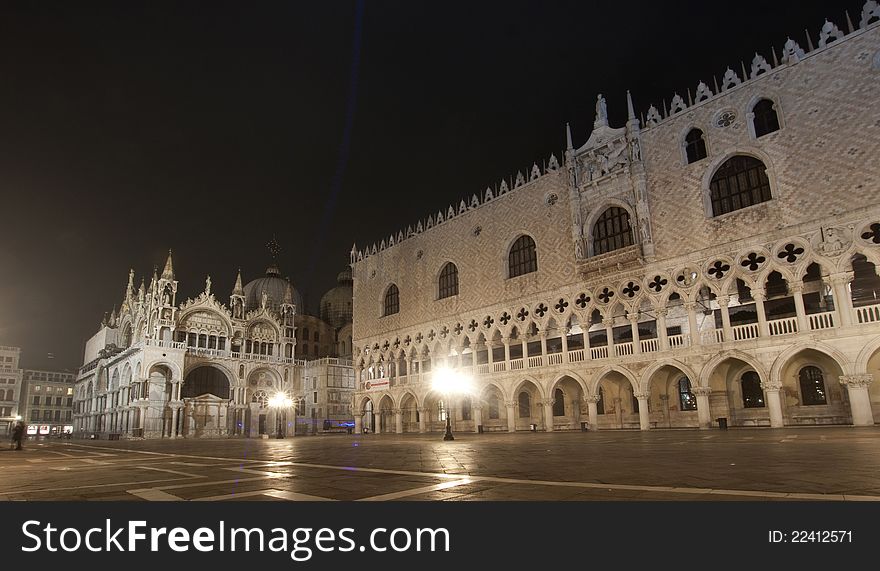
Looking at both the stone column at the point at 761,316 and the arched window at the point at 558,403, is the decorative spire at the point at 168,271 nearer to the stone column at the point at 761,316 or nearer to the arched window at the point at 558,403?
the arched window at the point at 558,403

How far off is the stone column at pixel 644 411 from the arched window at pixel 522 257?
11.2 m

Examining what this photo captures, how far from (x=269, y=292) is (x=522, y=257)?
4693 centimetres

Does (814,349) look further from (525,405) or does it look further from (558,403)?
(525,405)

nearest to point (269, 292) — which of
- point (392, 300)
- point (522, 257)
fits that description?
point (392, 300)

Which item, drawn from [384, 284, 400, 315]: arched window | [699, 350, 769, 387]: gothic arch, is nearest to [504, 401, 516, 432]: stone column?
[699, 350, 769, 387]: gothic arch

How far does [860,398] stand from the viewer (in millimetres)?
22188

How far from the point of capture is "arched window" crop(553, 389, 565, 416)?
116ft

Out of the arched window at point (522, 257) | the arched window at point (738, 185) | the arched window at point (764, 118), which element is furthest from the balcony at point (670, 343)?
the arched window at point (764, 118)

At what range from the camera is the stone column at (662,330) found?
28609 millimetres

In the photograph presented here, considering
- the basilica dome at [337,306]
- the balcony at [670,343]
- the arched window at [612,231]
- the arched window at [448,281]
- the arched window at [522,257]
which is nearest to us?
the balcony at [670,343]

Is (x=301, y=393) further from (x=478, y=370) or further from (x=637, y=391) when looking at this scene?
(x=637, y=391)
